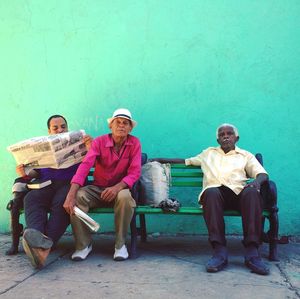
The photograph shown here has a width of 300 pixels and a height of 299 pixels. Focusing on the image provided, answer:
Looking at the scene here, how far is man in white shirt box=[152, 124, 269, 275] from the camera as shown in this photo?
11.3 ft

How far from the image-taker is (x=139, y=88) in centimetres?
475

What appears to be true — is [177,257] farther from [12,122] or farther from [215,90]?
[12,122]

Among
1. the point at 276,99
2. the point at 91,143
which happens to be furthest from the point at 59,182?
the point at 276,99

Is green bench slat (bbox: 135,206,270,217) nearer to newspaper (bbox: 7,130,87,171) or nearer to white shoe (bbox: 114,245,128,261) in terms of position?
white shoe (bbox: 114,245,128,261)

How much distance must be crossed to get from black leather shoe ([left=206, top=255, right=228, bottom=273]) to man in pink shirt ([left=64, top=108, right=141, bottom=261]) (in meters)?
0.78

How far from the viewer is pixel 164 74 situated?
4703 mm

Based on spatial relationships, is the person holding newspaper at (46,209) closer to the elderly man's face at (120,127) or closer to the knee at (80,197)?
the knee at (80,197)

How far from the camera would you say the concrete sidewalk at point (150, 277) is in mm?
2902

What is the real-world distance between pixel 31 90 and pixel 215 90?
2.04 meters

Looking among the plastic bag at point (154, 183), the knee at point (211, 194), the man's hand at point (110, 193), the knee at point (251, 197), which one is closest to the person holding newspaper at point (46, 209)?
the man's hand at point (110, 193)

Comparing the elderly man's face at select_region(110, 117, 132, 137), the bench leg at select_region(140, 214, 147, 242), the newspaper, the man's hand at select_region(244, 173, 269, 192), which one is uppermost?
the elderly man's face at select_region(110, 117, 132, 137)

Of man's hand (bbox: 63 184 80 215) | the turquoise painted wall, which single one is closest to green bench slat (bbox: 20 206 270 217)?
man's hand (bbox: 63 184 80 215)

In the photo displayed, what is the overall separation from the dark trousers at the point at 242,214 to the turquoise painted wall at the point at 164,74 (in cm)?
107

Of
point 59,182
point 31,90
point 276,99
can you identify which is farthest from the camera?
point 31,90
